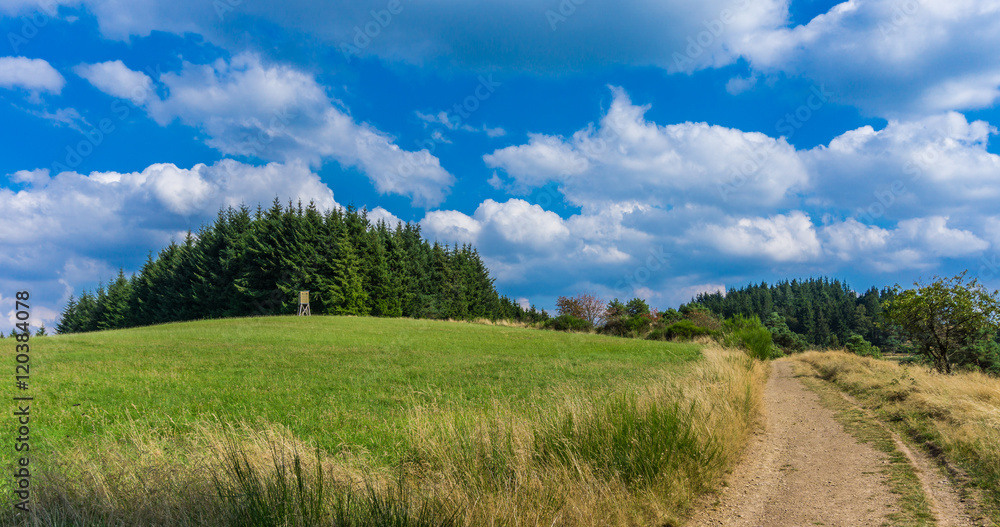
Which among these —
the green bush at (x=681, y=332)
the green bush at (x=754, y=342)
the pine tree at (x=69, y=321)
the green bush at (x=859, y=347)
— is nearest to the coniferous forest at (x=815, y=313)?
the green bush at (x=859, y=347)

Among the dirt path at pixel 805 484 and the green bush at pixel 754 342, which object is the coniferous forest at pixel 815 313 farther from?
the dirt path at pixel 805 484

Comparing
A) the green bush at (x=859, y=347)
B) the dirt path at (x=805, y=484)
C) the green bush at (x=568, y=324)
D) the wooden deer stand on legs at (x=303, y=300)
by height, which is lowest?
the green bush at (x=859, y=347)

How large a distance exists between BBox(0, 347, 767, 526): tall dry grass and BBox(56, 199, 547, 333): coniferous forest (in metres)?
40.4

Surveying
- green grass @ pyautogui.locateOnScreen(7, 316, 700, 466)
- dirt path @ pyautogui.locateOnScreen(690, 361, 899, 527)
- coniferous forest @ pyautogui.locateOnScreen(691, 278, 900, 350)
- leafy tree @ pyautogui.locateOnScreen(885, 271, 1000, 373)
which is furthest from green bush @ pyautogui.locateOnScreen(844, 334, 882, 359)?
dirt path @ pyautogui.locateOnScreen(690, 361, 899, 527)

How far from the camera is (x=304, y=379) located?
12492mm

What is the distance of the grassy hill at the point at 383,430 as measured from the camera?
4500 millimetres

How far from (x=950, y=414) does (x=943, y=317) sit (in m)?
18.1

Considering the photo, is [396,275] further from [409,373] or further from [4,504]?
[4,504]

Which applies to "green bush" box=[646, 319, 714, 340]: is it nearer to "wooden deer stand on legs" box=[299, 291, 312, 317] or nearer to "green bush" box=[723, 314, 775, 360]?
"green bush" box=[723, 314, 775, 360]

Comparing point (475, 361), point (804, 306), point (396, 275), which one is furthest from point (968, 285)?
point (804, 306)

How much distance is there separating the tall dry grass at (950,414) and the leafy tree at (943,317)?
9.65 meters

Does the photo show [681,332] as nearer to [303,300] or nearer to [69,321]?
[303,300]

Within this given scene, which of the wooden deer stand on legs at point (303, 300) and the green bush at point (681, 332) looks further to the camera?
the green bush at point (681, 332)

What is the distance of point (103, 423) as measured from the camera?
7.68m
